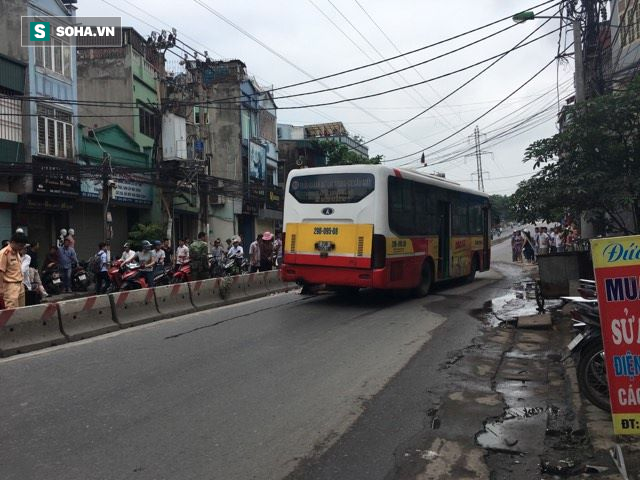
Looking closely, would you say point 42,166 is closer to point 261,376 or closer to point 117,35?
point 117,35

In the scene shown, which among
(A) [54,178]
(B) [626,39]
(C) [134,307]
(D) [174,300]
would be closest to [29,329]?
(C) [134,307]

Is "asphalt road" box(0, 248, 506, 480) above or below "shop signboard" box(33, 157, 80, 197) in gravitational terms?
below

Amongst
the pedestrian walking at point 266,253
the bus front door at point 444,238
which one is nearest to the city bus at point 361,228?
the bus front door at point 444,238

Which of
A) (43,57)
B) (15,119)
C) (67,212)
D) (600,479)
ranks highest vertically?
(43,57)

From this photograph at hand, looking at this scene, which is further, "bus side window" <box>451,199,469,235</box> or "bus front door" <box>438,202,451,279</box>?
"bus side window" <box>451,199,469,235</box>

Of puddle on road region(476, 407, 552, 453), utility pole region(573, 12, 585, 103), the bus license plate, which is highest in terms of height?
utility pole region(573, 12, 585, 103)

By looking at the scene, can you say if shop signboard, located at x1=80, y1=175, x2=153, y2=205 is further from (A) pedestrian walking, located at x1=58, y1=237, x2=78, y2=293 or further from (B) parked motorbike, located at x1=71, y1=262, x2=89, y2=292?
(B) parked motorbike, located at x1=71, y1=262, x2=89, y2=292

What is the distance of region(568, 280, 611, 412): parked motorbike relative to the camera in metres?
5.16

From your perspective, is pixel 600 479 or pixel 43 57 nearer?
pixel 600 479

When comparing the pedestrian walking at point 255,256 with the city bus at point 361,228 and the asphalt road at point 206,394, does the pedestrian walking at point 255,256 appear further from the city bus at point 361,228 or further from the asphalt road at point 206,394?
the asphalt road at point 206,394

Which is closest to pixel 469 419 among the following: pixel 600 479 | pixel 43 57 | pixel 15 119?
pixel 600 479

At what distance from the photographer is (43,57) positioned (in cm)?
2059

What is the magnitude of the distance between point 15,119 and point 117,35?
10.9 meters

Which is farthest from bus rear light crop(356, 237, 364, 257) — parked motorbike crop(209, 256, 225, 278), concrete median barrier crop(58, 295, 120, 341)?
parked motorbike crop(209, 256, 225, 278)
